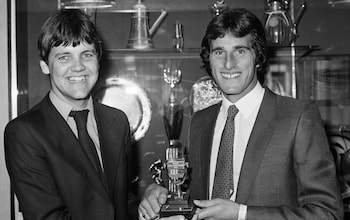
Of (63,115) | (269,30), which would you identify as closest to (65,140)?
(63,115)

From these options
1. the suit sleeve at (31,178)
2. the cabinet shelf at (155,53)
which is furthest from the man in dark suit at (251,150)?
the cabinet shelf at (155,53)

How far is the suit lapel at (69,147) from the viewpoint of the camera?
78.8 inches

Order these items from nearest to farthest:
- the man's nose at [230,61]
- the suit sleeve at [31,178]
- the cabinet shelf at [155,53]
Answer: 1. the suit sleeve at [31,178]
2. the man's nose at [230,61]
3. the cabinet shelf at [155,53]

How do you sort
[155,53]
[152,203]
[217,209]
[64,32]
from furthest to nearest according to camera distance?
[155,53]
[152,203]
[64,32]
[217,209]

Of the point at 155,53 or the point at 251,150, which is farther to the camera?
the point at 155,53

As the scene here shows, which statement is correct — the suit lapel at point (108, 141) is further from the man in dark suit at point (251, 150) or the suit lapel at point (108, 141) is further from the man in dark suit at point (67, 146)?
the man in dark suit at point (251, 150)

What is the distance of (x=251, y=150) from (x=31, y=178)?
0.74 meters

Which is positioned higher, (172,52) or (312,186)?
(172,52)

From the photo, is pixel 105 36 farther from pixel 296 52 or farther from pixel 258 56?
pixel 258 56

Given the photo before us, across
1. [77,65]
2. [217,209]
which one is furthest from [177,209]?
[77,65]

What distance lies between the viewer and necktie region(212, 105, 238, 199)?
2.13 meters

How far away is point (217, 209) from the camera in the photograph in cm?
193

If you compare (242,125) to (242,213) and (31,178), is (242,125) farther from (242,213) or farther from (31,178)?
(31,178)

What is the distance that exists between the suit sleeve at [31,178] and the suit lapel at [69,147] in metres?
0.07
